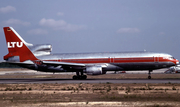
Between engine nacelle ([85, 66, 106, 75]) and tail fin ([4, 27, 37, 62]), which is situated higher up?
tail fin ([4, 27, 37, 62])

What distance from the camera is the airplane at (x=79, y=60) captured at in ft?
144

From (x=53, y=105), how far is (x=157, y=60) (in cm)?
3032

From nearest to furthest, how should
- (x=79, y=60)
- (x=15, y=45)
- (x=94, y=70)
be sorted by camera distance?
(x=94, y=70) < (x=79, y=60) < (x=15, y=45)

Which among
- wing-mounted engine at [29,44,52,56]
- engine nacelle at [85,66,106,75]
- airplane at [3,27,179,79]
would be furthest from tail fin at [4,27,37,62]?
engine nacelle at [85,66,106,75]

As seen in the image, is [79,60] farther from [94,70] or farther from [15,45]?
[15,45]

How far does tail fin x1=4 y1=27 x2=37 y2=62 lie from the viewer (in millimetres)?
47750

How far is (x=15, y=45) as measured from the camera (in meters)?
48.3

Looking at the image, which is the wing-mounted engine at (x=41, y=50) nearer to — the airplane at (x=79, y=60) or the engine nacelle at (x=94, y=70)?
the airplane at (x=79, y=60)

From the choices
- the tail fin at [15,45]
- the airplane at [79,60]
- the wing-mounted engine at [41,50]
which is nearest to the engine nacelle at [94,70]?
the airplane at [79,60]

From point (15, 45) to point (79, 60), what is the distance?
12.9 meters

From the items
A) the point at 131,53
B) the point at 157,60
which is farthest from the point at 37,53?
the point at 157,60

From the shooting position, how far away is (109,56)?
44844 mm

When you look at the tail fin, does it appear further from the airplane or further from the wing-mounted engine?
the wing-mounted engine

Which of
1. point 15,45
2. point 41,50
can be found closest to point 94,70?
point 41,50
